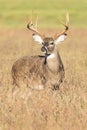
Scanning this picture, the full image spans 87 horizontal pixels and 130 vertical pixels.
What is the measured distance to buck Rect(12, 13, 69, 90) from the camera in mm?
9492

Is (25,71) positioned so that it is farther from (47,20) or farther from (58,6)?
(58,6)

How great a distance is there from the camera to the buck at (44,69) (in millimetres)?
9492

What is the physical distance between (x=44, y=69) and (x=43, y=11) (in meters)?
42.0

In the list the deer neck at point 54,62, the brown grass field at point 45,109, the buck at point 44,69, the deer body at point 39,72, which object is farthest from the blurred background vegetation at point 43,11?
the brown grass field at point 45,109

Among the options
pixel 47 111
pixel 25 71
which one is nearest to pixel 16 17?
pixel 25 71

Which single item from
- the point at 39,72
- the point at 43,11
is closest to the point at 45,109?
the point at 39,72

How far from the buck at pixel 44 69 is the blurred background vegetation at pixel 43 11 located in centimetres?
3050

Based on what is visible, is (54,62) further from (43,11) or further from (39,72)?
(43,11)

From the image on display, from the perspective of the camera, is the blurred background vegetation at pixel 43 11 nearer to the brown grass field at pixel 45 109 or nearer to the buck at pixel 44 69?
the buck at pixel 44 69

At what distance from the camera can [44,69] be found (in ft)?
32.6

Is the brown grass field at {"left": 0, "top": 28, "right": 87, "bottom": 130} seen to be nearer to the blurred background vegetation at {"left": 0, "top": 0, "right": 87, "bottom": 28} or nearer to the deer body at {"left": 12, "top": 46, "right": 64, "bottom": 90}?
the deer body at {"left": 12, "top": 46, "right": 64, "bottom": 90}

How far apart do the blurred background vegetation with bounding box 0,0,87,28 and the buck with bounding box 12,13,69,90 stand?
30.5 metres

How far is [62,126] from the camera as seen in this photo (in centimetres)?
673

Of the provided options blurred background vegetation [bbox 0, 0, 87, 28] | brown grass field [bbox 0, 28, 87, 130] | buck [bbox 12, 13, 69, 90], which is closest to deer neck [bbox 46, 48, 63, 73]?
buck [bbox 12, 13, 69, 90]
